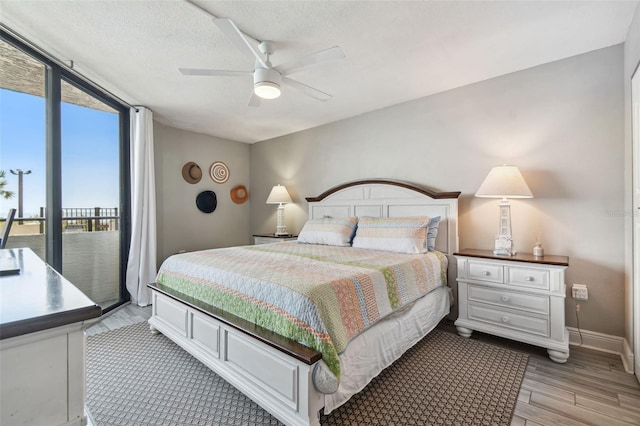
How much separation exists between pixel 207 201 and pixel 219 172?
1.88 feet

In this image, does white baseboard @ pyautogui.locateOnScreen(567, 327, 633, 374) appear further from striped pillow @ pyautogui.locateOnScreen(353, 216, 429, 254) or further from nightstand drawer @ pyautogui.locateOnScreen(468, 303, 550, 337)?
striped pillow @ pyautogui.locateOnScreen(353, 216, 429, 254)

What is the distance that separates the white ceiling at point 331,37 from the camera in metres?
1.95

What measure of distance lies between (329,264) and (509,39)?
2264mm

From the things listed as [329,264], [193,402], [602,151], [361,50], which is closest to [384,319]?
[329,264]

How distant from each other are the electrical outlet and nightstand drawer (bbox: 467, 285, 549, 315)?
0.45 m

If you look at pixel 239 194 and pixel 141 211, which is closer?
pixel 141 211

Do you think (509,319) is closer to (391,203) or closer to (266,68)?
(391,203)

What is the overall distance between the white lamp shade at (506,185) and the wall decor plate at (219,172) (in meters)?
4.14

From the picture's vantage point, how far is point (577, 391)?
1.91 m

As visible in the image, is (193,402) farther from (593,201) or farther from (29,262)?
(593,201)

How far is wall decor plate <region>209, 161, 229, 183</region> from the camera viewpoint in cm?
512

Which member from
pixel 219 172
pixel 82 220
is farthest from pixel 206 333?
pixel 219 172

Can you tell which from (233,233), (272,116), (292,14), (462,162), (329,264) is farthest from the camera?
(233,233)

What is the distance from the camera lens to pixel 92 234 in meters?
3.27
